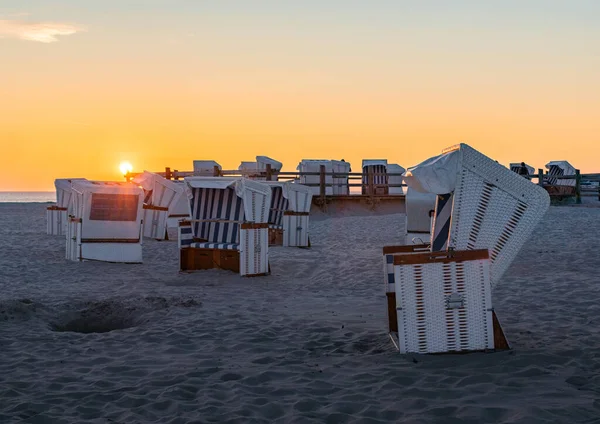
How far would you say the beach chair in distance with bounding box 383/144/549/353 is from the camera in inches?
226

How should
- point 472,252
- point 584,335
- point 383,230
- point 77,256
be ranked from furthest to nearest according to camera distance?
point 383,230 < point 77,256 < point 584,335 < point 472,252

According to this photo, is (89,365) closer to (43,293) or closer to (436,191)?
(436,191)

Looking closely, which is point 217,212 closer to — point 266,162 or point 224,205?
point 224,205

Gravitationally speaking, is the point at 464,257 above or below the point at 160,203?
below

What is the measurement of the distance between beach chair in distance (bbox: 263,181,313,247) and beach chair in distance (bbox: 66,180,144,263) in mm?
4072

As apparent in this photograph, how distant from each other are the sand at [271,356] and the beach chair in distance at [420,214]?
2136 mm

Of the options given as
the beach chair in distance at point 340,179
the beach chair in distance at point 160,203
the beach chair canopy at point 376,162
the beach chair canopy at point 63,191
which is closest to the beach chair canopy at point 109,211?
the beach chair in distance at point 160,203

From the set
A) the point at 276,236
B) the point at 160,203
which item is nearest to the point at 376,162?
the point at 160,203

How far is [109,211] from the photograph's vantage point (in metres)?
14.2

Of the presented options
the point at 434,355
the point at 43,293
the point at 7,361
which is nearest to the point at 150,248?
the point at 43,293

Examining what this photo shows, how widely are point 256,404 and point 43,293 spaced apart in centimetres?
625

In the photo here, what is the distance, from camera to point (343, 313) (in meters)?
8.54

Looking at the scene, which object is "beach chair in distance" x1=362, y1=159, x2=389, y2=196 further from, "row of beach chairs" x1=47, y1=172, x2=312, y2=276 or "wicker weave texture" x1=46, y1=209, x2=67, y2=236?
"wicker weave texture" x1=46, y1=209, x2=67, y2=236

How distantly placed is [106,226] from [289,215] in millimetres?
5085
